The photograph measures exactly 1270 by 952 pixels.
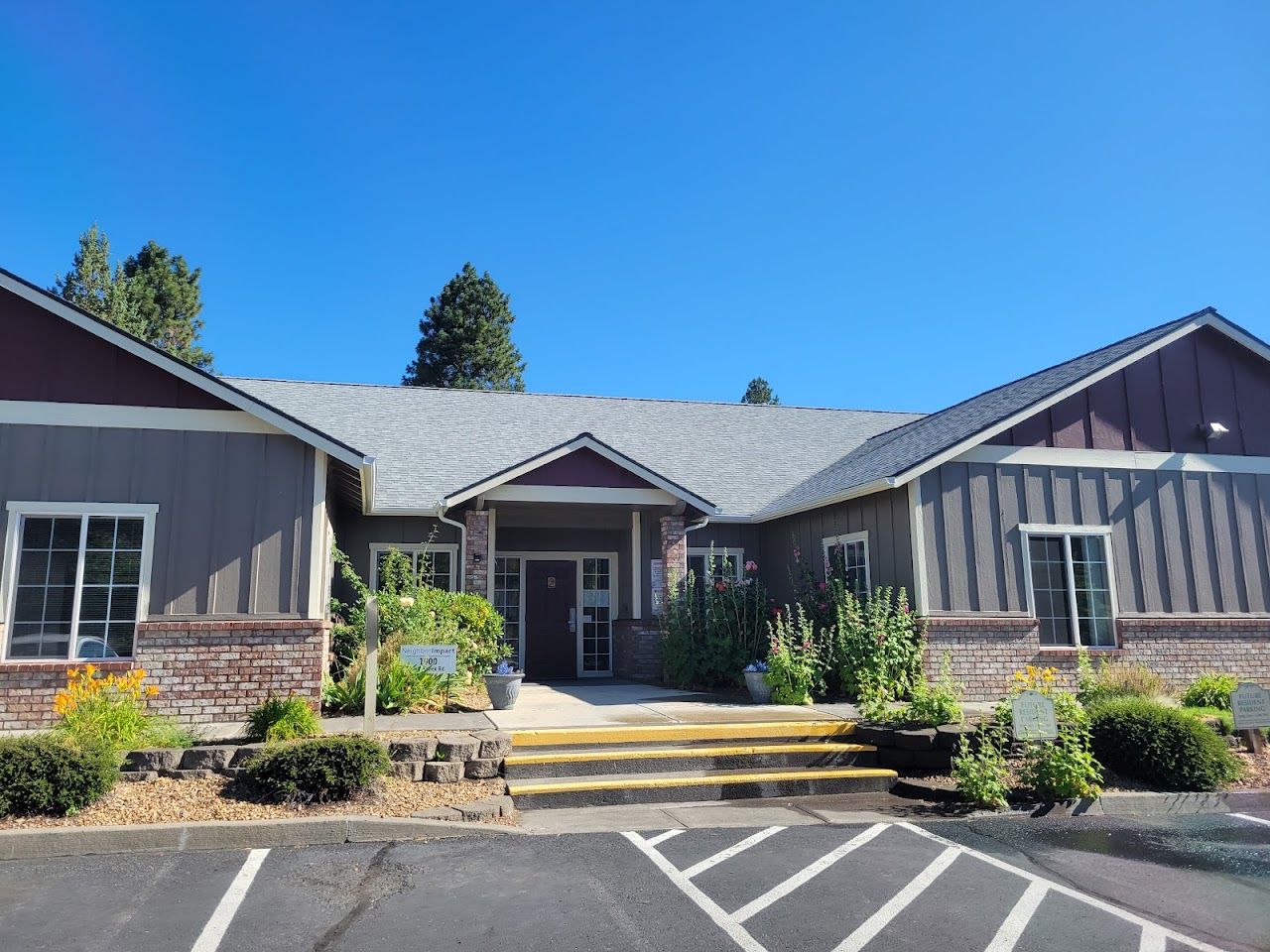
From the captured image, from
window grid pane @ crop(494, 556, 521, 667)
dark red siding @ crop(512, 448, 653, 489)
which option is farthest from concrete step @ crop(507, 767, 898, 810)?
window grid pane @ crop(494, 556, 521, 667)

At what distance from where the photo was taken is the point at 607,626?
55.2 ft

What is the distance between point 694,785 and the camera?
8258mm

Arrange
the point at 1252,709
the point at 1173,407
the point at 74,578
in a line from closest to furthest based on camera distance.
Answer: the point at 1252,709 < the point at 74,578 < the point at 1173,407

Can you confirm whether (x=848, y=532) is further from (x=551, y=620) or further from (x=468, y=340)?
(x=468, y=340)

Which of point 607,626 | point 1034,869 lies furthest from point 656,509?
point 1034,869

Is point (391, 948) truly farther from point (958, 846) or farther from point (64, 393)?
point (64, 393)

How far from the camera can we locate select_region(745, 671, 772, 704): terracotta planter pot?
460 inches

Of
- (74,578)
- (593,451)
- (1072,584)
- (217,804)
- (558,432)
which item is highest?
(558,432)

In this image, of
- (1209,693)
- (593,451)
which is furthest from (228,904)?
(1209,693)

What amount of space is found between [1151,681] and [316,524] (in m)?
10.1

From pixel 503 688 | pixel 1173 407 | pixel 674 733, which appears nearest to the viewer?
pixel 674 733

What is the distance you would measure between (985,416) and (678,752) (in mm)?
7863

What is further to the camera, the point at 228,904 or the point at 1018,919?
the point at 228,904

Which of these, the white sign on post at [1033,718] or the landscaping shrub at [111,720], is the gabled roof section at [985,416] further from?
the landscaping shrub at [111,720]
